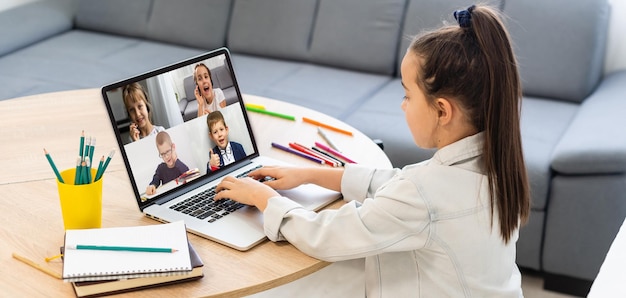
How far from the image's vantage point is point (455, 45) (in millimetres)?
1207

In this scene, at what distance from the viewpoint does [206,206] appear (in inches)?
56.0

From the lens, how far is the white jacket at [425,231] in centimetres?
121

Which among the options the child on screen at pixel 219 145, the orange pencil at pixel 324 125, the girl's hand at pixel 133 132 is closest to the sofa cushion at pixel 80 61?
the orange pencil at pixel 324 125

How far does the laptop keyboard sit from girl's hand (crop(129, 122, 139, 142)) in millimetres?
144

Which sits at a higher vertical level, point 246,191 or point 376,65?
point 246,191

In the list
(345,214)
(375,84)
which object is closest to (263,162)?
(345,214)

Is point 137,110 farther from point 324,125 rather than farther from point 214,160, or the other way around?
point 324,125

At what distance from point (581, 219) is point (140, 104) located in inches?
54.9

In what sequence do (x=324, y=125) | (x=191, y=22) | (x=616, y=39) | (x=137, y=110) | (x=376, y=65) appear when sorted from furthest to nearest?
(x=191, y=22)
(x=376, y=65)
(x=616, y=39)
(x=324, y=125)
(x=137, y=110)

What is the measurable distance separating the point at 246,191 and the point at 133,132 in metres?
0.23

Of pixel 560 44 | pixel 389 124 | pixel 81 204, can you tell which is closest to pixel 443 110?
pixel 81 204

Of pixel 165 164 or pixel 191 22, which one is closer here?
pixel 165 164

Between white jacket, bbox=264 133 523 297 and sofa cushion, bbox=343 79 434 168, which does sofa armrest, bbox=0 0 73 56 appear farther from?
white jacket, bbox=264 133 523 297

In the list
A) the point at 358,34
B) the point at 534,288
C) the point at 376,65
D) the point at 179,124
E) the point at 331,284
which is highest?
the point at 179,124
